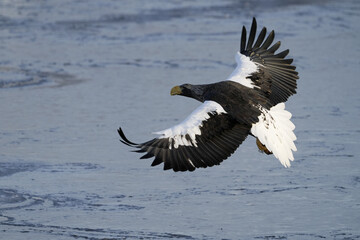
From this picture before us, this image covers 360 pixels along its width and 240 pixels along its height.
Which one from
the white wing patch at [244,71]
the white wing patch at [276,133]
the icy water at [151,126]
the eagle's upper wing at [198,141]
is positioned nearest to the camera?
the eagle's upper wing at [198,141]

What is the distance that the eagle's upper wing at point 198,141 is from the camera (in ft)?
14.7

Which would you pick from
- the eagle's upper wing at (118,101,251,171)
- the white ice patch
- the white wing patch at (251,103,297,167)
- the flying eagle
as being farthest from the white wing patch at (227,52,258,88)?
the white ice patch

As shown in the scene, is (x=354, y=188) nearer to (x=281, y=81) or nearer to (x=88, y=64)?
(x=281, y=81)

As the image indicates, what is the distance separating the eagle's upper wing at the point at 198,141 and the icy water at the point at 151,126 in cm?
35

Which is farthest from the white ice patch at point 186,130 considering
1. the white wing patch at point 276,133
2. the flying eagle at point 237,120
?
the white wing patch at point 276,133

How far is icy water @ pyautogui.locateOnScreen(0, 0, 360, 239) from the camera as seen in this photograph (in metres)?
4.59

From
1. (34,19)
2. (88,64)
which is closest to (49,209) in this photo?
(88,64)

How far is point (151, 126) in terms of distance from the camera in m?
6.29

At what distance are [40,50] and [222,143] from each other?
4813 millimetres

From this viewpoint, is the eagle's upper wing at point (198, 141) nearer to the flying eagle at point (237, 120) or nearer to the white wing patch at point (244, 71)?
the flying eagle at point (237, 120)

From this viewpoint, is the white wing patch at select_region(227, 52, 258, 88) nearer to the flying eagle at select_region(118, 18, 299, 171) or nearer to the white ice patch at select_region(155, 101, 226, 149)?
the flying eagle at select_region(118, 18, 299, 171)

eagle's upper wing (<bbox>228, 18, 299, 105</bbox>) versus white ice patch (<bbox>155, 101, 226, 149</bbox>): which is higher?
eagle's upper wing (<bbox>228, 18, 299, 105</bbox>)

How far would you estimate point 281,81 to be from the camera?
545 cm

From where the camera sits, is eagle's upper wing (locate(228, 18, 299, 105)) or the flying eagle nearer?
the flying eagle
